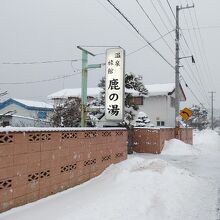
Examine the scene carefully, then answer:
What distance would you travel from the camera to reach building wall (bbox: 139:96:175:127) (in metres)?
45.2

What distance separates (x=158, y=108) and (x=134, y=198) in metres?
37.4

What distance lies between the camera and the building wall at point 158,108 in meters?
45.2

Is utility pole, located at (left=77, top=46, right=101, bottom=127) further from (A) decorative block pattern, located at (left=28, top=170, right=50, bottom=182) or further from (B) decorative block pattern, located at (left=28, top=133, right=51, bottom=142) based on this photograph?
(A) decorative block pattern, located at (left=28, top=170, right=50, bottom=182)

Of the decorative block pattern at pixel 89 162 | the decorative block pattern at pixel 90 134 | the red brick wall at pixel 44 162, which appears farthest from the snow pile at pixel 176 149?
the decorative block pattern at pixel 89 162

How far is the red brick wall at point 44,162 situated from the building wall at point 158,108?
34.0 metres

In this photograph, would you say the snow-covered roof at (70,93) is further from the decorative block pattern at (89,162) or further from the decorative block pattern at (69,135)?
the decorative block pattern at (69,135)

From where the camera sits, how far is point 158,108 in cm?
4531

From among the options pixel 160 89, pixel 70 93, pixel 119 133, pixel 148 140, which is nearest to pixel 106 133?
pixel 119 133

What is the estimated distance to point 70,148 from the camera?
9242 mm

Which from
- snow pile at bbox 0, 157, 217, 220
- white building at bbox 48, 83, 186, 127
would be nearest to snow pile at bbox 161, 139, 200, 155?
snow pile at bbox 0, 157, 217, 220

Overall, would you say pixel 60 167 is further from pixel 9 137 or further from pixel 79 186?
pixel 9 137

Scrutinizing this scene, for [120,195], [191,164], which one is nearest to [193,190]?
[120,195]

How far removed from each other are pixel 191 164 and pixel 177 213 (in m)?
9.67

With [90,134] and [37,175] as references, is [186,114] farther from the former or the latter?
[37,175]
